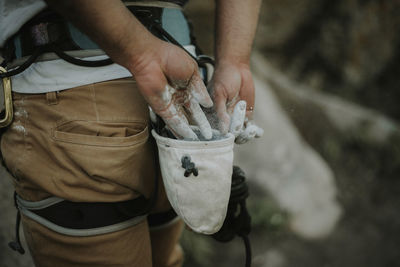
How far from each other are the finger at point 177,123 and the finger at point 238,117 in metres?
0.14

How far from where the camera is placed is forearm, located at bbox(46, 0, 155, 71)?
2.34 feet

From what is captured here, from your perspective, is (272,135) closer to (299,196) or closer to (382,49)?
(299,196)

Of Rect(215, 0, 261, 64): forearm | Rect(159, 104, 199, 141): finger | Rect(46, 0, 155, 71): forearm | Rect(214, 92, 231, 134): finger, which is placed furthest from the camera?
Rect(215, 0, 261, 64): forearm

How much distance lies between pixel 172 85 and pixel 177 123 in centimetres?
9

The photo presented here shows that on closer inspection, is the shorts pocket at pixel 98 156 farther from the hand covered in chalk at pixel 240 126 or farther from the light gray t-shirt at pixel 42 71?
the hand covered in chalk at pixel 240 126

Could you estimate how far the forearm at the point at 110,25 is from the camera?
2.34 ft

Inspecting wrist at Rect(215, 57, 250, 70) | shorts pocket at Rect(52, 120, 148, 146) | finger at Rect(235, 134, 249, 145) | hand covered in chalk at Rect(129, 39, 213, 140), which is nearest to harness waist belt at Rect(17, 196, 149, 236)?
shorts pocket at Rect(52, 120, 148, 146)

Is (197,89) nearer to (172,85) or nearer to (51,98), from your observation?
(172,85)

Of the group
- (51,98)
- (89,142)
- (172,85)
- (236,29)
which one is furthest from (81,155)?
(236,29)

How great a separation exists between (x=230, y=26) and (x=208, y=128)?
373 mm

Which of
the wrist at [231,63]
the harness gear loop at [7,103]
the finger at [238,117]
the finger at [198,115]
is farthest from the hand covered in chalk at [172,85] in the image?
the harness gear loop at [7,103]

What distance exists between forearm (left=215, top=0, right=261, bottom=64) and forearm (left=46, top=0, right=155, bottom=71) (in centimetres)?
33

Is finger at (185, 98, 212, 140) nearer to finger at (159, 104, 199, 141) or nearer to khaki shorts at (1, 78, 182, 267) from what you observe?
finger at (159, 104, 199, 141)

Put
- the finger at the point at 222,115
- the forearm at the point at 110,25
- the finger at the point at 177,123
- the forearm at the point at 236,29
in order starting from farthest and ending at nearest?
1. the forearm at the point at 236,29
2. the finger at the point at 222,115
3. the finger at the point at 177,123
4. the forearm at the point at 110,25
